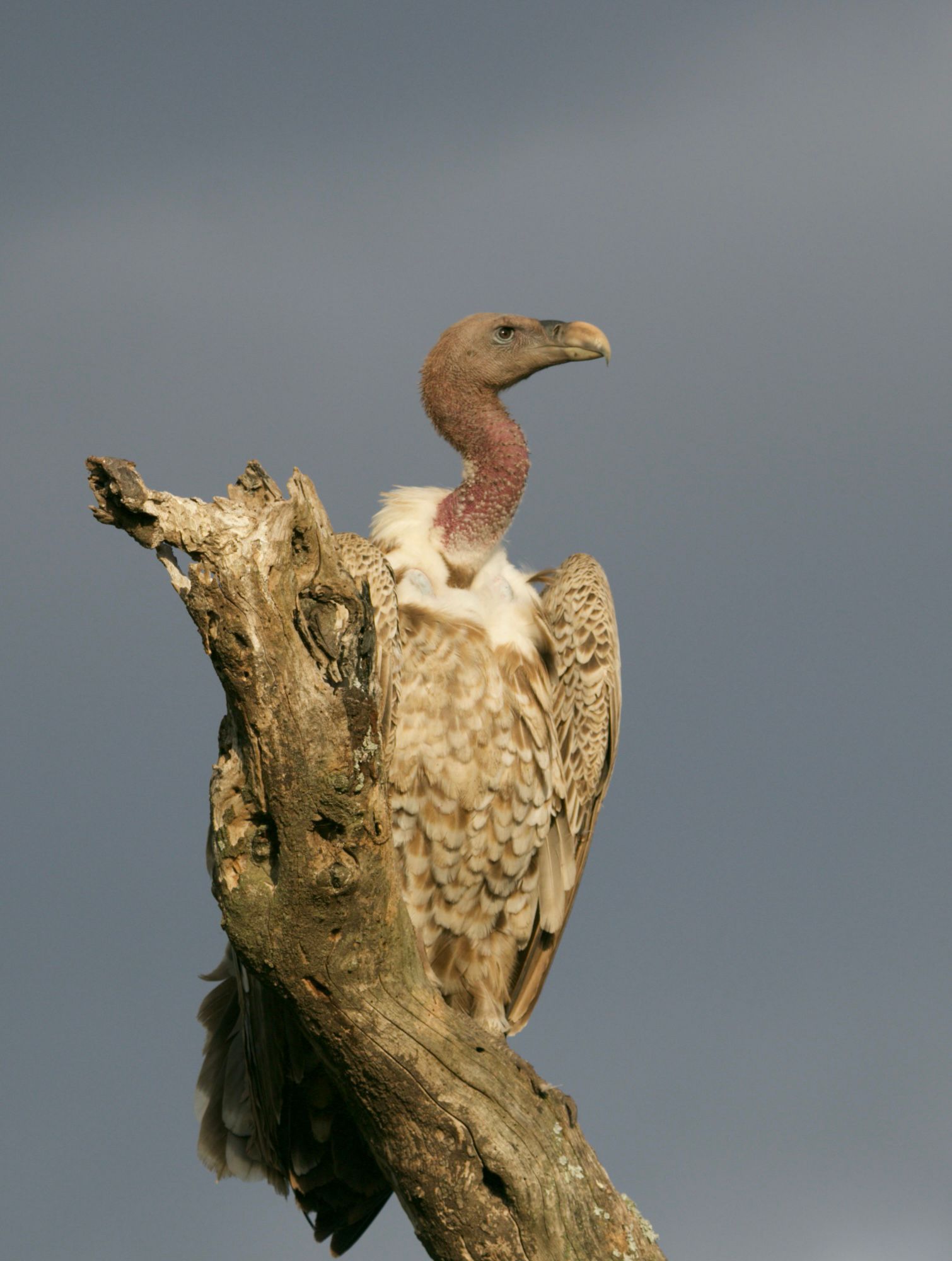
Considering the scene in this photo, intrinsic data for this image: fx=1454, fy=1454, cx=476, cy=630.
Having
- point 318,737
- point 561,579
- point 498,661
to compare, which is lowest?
point 318,737

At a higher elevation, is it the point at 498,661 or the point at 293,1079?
the point at 498,661

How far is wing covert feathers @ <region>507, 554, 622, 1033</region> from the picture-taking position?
864 cm

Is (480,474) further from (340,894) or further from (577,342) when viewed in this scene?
(340,894)

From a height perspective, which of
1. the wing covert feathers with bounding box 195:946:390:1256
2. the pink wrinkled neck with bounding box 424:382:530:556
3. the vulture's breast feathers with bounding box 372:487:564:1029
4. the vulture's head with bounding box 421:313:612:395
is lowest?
the wing covert feathers with bounding box 195:946:390:1256

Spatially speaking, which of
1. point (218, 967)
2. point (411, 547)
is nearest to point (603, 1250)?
point (218, 967)

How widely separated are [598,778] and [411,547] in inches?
70.5

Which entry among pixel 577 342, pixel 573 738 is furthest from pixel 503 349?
pixel 573 738

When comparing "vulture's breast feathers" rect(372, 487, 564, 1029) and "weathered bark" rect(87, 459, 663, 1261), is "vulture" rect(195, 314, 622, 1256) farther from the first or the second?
"weathered bark" rect(87, 459, 663, 1261)

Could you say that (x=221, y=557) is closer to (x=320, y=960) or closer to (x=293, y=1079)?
(x=320, y=960)

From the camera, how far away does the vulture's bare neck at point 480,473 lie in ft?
27.9

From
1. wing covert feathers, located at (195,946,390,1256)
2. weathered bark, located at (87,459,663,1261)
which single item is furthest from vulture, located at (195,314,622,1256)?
weathered bark, located at (87,459,663,1261)

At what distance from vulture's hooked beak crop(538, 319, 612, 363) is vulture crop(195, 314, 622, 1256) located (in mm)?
12

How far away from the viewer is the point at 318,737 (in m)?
5.43

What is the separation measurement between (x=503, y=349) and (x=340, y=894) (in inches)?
169
